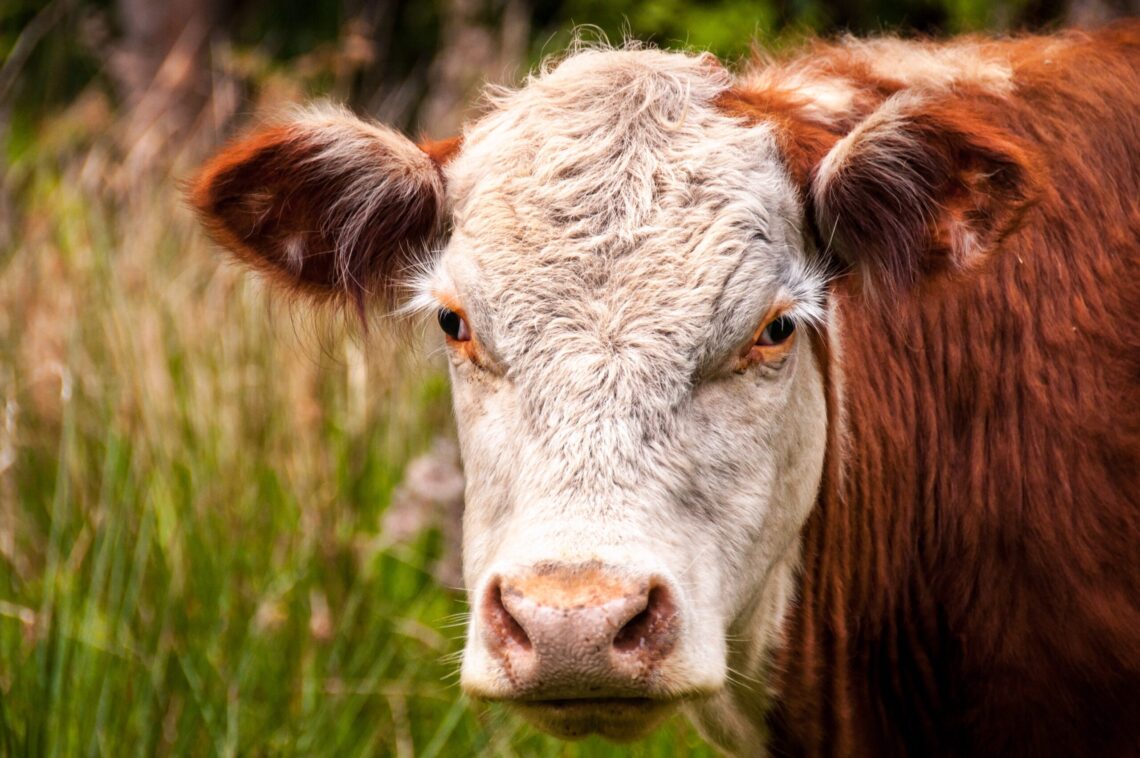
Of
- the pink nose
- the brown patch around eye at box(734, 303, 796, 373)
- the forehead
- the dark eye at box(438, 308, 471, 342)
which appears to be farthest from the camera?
the dark eye at box(438, 308, 471, 342)

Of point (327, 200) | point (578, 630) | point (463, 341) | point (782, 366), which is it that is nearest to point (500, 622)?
point (578, 630)

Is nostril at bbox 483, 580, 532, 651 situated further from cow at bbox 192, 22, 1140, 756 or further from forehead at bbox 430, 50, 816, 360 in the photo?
forehead at bbox 430, 50, 816, 360

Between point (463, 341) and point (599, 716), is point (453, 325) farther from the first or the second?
point (599, 716)

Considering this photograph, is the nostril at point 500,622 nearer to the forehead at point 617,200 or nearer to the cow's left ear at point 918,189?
the forehead at point 617,200

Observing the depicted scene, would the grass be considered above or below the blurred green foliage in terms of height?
below

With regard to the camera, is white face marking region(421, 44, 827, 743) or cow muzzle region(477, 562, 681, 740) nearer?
cow muzzle region(477, 562, 681, 740)

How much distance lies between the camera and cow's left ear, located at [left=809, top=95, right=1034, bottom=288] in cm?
Result: 302

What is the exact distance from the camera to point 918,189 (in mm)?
3113

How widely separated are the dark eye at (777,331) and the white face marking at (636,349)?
0.03 metres

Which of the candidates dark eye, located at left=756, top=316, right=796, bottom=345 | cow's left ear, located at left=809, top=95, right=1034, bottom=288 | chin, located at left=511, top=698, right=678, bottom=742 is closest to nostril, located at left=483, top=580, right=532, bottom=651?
chin, located at left=511, top=698, right=678, bottom=742

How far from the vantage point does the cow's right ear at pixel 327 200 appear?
331cm

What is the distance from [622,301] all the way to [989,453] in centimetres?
114

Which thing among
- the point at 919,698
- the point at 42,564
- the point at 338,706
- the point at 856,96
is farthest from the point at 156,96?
the point at 919,698

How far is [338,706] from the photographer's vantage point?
14.6 ft
